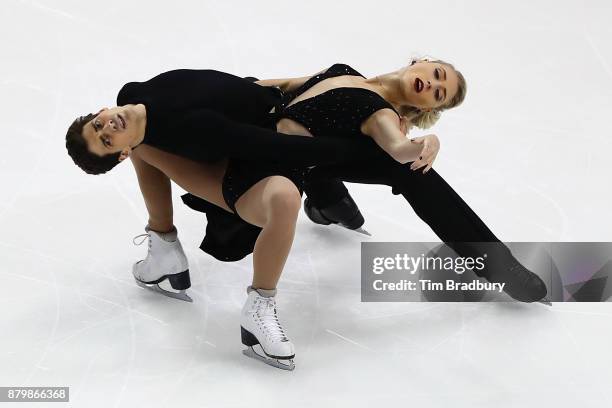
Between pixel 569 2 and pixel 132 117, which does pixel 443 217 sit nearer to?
pixel 132 117

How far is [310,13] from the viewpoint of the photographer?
6.72 m

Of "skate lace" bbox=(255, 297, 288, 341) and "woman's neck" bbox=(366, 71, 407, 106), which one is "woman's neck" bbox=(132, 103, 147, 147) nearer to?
"skate lace" bbox=(255, 297, 288, 341)

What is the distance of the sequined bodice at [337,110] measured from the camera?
3906 mm

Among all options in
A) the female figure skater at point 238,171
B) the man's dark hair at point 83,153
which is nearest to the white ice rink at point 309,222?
the female figure skater at point 238,171

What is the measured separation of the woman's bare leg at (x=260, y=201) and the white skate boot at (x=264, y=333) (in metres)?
0.06

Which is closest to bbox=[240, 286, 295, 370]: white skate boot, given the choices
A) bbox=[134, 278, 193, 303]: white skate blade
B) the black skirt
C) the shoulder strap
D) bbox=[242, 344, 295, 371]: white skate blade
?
bbox=[242, 344, 295, 371]: white skate blade

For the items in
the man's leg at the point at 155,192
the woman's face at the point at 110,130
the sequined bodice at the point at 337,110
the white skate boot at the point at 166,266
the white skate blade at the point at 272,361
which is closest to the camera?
the woman's face at the point at 110,130

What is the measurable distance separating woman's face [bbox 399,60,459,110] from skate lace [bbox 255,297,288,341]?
3.02ft

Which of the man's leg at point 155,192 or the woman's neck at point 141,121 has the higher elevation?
the woman's neck at point 141,121

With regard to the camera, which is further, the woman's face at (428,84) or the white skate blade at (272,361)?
the woman's face at (428,84)

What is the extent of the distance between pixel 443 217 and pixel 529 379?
0.75 meters

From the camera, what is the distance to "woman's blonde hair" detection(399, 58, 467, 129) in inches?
161

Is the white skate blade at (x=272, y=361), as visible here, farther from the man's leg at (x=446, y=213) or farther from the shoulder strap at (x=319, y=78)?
the shoulder strap at (x=319, y=78)

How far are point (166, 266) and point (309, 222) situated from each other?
0.88 meters
